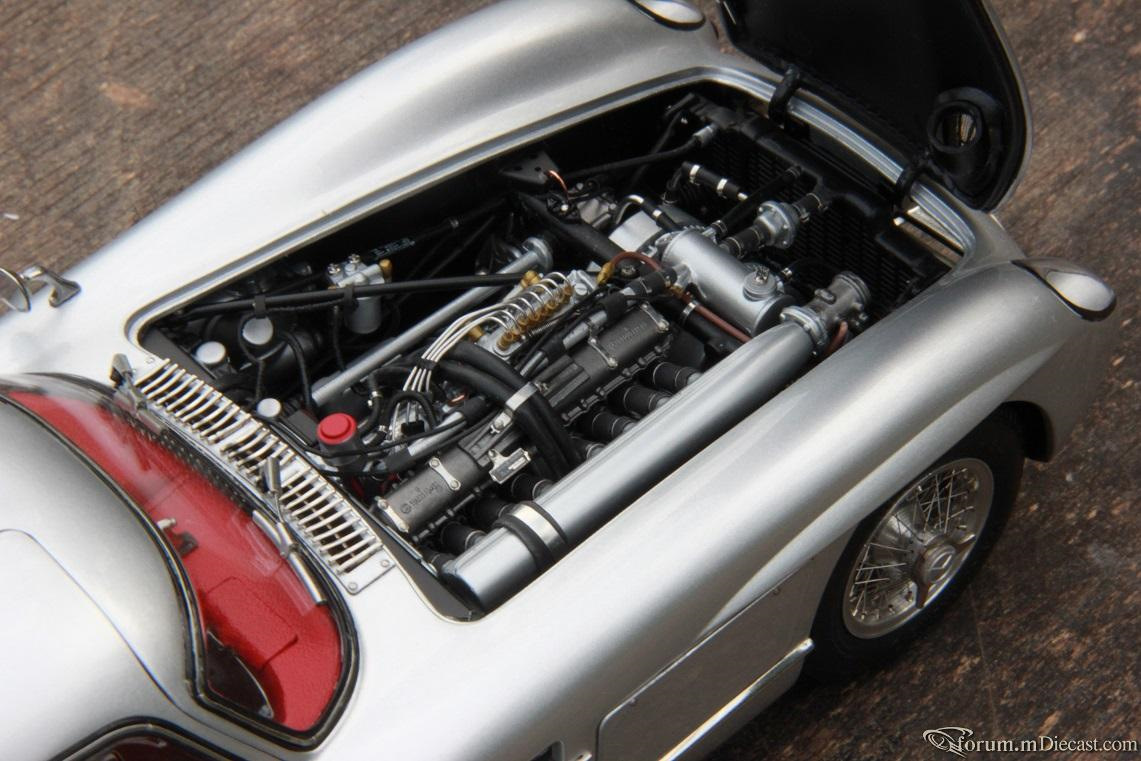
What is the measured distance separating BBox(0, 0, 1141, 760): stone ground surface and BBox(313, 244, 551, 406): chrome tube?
1.15 m

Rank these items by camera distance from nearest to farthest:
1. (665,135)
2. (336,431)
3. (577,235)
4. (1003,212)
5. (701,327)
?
(336,431)
(701,327)
(577,235)
(665,135)
(1003,212)

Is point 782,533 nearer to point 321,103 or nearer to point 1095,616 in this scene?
point 1095,616

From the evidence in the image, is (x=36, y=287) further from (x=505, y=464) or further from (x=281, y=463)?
(x=505, y=464)

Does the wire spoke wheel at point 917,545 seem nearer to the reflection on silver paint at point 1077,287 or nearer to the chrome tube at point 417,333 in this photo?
the reflection on silver paint at point 1077,287

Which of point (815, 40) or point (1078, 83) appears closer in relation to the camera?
point (815, 40)

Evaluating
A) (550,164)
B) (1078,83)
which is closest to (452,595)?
(550,164)

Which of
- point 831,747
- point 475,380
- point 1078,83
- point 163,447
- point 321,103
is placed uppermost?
point 321,103

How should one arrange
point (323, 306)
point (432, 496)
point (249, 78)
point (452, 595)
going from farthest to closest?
point (249, 78), point (323, 306), point (432, 496), point (452, 595)

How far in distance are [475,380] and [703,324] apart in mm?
590

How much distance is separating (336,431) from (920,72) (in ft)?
5.08

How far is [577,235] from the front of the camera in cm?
287

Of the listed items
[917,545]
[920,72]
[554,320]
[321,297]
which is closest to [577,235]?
[554,320]

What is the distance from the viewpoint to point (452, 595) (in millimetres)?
2234

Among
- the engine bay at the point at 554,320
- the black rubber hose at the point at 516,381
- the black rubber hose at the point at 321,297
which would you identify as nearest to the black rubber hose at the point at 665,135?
the engine bay at the point at 554,320
